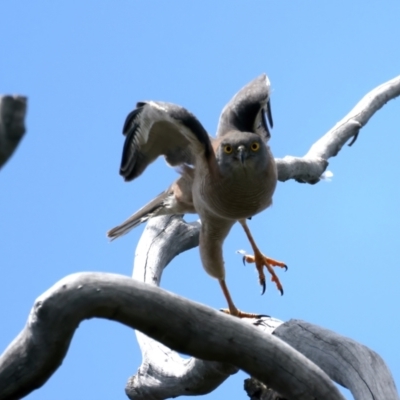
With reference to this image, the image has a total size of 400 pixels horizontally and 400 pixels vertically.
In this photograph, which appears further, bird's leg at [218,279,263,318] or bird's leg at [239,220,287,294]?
bird's leg at [239,220,287,294]

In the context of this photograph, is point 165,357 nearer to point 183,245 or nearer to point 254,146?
point 183,245

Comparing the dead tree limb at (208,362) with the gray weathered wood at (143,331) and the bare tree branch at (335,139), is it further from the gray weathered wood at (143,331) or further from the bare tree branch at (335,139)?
the bare tree branch at (335,139)

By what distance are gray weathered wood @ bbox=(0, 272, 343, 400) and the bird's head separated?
248 cm

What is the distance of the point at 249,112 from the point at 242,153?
3.08ft

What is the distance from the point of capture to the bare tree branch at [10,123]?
220 cm

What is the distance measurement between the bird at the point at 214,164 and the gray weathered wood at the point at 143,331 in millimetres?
2321

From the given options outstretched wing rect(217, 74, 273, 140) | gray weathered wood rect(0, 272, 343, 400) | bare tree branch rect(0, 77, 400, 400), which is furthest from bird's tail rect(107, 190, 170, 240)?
gray weathered wood rect(0, 272, 343, 400)

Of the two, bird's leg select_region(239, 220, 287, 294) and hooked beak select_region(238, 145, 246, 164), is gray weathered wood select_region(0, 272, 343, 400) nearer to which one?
hooked beak select_region(238, 145, 246, 164)

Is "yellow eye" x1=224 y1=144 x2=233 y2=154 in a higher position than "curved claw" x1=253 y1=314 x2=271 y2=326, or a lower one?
higher

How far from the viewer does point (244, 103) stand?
275 inches

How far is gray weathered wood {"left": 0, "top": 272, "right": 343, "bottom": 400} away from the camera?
11.4 ft

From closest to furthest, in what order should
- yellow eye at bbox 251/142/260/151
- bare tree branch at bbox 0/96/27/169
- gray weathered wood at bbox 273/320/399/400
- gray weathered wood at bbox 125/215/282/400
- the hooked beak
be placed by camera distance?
bare tree branch at bbox 0/96/27/169 → gray weathered wood at bbox 273/320/399/400 → gray weathered wood at bbox 125/215/282/400 → the hooked beak → yellow eye at bbox 251/142/260/151

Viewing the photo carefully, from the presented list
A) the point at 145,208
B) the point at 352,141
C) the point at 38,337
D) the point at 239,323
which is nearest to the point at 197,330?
the point at 239,323

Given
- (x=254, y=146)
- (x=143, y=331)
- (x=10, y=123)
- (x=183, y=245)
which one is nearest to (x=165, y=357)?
(x=183, y=245)
